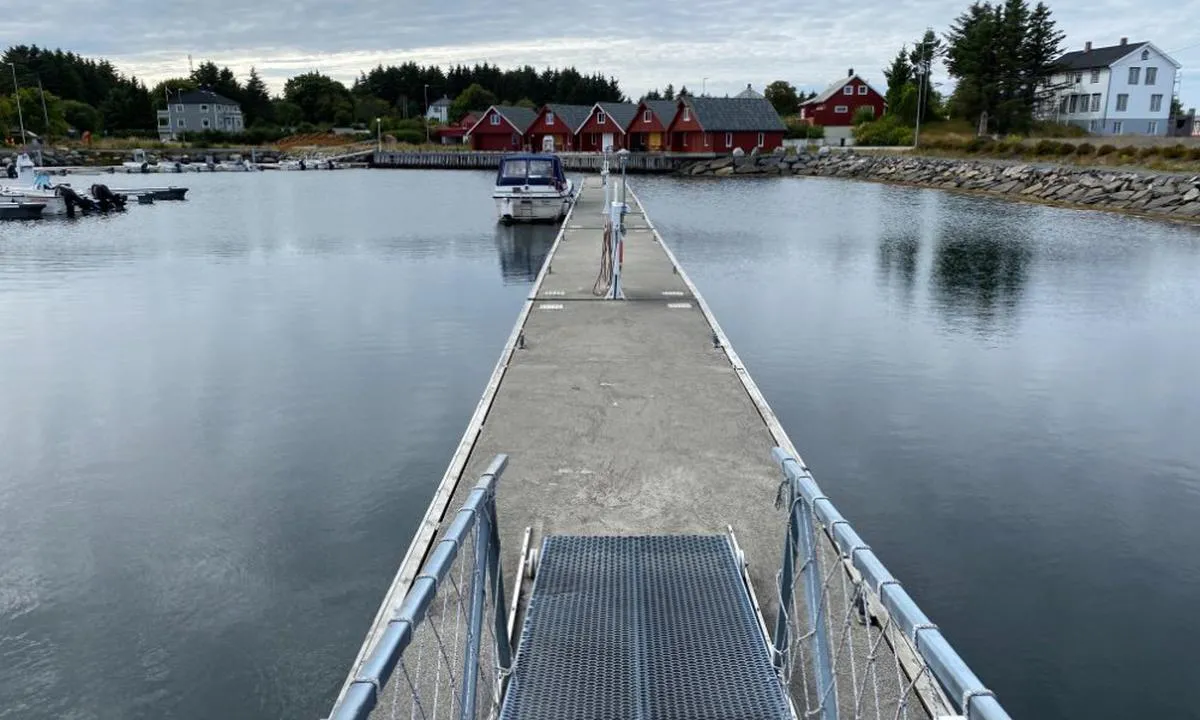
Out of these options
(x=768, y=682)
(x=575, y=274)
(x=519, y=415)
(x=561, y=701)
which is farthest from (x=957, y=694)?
(x=575, y=274)

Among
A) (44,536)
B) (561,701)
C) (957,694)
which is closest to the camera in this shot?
(957,694)

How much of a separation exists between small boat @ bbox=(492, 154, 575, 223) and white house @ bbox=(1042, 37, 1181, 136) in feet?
205

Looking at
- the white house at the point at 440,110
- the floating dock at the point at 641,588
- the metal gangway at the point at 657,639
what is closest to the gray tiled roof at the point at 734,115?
the floating dock at the point at 641,588

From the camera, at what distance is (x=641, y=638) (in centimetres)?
533

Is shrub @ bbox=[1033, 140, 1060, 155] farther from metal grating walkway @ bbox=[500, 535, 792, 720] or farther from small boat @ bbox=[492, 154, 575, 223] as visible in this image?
metal grating walkway @ bbox=[500, 535, 792, 720]

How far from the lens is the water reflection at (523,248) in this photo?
25.5 m

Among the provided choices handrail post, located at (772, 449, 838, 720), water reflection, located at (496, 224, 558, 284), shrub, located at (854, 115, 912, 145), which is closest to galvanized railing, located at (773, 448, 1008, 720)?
handrail post, located at (772, 449, 838, 720)

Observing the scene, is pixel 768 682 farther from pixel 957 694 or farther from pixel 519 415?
pixel 519 415

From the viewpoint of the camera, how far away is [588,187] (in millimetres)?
51969

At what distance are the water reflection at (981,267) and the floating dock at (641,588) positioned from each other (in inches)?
479

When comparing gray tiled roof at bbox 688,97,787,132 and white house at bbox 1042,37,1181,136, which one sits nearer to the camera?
white house at bbox 1042,37,1181,136

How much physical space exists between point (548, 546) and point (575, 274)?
13.6 meters

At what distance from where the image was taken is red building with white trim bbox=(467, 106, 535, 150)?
315 feet

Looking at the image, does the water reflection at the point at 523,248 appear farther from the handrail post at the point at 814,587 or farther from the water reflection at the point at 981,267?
the handrail post at the point at 814,587
